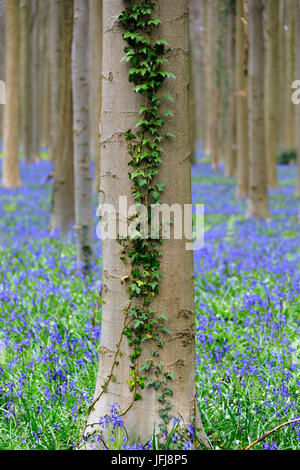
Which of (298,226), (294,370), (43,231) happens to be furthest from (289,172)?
(294,370)

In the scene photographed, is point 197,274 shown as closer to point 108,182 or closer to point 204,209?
point 108,182

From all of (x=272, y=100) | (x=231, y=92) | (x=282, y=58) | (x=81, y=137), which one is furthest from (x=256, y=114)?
(x=282, y=58)

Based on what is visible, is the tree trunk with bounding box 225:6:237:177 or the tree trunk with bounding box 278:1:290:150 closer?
the tree trunk with bounding box 225:6:237:177

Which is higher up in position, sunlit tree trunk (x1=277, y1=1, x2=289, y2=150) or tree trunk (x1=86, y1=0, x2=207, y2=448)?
sunlit tree trunk (x1=277, y1=1, x2=289, y2=150)

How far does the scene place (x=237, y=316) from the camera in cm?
494

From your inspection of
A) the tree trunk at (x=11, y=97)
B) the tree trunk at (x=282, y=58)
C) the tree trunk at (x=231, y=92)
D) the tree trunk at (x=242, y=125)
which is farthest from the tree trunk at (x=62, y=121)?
the tree trunk at (x=282, y=58)

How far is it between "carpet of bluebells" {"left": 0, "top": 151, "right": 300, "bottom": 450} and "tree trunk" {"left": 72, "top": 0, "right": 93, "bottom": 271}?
0.34 metres

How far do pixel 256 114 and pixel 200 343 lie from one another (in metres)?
7.67

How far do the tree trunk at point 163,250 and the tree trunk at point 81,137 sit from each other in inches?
153

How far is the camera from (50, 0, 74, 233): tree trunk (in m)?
8.89

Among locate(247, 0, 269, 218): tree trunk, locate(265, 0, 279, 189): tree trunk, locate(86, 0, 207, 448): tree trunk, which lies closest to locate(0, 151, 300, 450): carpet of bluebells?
locate(86, 0, 207, 448): tree trunk

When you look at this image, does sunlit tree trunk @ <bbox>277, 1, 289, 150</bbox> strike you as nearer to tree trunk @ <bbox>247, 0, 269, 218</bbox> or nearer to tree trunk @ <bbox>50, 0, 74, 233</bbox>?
tree trunk @ <bbox>247, 0, 269, 218</bbox>

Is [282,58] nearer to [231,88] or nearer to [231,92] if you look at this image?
[231,88]

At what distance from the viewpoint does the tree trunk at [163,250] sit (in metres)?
2.62
